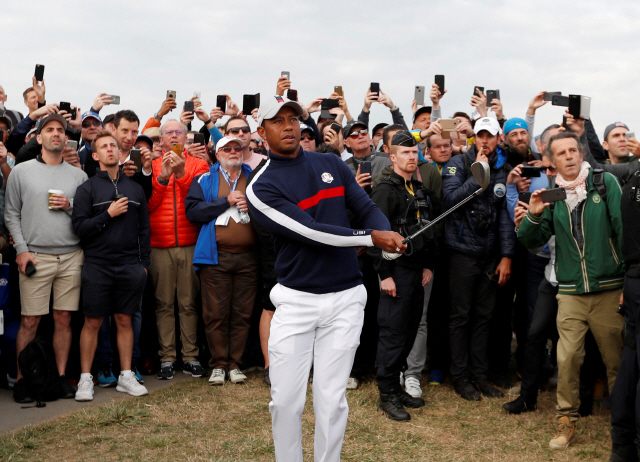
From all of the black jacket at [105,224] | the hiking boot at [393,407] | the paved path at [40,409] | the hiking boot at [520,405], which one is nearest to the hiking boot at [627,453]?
the hiking boot at [520,405]

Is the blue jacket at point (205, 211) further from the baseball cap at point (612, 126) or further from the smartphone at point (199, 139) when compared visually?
the baseball cap at point (612, 126)

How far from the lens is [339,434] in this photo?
4207 millimetres

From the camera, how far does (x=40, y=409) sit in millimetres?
6684

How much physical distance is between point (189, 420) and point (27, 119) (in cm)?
427

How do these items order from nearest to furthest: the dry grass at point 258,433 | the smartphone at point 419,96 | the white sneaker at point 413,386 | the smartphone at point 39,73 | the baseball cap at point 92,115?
the dry grass at point 258,433, the white sneaker at point 413,386, the baseball cap at point 92,115, the smartphone at point 39,73, the smartphone at point 419,96

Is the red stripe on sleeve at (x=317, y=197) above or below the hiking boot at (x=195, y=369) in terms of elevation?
above

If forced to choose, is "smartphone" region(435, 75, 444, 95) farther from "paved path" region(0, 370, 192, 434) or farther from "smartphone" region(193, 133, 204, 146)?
"paved path" region(0, 370, 192, 434)

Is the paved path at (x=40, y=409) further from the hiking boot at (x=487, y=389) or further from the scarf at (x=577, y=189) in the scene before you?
the scarf at (x=577, y=189)

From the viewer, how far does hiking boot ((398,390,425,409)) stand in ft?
22.5

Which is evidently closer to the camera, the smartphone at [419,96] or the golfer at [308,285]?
the golfer at [308,285]

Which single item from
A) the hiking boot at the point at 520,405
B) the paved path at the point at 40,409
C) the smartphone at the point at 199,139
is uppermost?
the smartphone at the point at 199,139

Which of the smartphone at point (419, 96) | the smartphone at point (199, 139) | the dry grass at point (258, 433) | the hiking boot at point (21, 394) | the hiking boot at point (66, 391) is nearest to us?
the dry grass at point (258, 433)

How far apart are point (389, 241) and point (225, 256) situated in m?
4.15

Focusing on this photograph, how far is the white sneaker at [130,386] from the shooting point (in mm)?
7219
